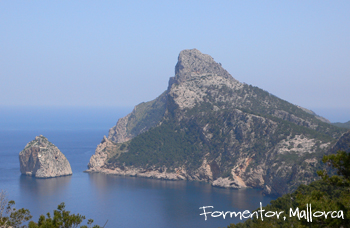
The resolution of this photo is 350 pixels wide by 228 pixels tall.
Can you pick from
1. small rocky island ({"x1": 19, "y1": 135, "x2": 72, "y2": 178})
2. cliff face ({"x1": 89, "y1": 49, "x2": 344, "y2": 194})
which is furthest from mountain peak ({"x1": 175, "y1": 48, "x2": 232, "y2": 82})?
small rocky island ({"x1": 19, "y1": 135, "x2": 72, "y2": 178})

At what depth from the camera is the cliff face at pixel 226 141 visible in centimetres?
10888

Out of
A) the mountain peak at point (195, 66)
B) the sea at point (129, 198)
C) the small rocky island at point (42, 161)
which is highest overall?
the mountain peak at point (195, 66)

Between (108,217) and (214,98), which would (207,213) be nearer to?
(108,217)

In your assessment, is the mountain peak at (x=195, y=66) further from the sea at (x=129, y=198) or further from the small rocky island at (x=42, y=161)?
the small rocky island at (x=42, y=161)

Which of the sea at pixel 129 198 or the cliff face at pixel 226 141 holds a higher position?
the cliff face at pixel 226 141

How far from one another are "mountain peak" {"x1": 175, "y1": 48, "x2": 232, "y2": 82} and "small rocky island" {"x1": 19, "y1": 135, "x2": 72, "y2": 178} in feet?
200

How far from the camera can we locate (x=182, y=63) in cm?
17425

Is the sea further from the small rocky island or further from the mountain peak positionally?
the mountain peak

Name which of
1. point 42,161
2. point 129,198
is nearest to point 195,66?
point 42,161

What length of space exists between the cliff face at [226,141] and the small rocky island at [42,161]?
11.4m

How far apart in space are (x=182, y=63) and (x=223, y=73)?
16.3m

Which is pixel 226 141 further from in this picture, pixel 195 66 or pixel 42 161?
pixel 195 66

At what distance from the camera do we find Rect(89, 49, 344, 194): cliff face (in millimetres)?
108875

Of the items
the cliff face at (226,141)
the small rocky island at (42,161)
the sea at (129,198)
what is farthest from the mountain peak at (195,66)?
the small rocky island at (42,161)
